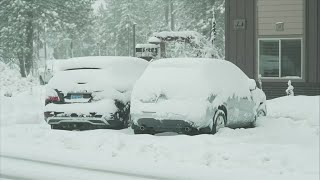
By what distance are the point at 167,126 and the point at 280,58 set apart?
12.5m

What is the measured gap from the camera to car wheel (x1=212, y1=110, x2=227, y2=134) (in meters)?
11.2

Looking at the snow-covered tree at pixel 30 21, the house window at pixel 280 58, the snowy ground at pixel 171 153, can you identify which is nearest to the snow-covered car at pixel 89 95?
the snowy ground at pixel 171 153

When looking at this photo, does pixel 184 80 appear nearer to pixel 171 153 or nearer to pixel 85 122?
pixel 171 153

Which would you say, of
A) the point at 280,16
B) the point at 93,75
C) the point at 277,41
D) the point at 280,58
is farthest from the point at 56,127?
the point at 280,16

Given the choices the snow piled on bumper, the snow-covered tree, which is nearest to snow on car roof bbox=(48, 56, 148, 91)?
the snow piled on bumper

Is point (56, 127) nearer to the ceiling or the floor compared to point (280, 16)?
nearer to the floor

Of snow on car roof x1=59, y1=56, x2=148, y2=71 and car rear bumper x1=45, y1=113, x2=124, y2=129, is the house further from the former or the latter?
car rear bumper x1=45, y1=113, x2=124, y2=129

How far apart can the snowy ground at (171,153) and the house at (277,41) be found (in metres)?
8.93

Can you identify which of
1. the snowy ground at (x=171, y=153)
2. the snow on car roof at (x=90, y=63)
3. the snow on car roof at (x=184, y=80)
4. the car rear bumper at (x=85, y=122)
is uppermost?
the snow on car roof at (x=90, y=63)

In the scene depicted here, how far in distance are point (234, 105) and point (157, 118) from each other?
86.5 inches

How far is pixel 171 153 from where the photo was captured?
9508 mm

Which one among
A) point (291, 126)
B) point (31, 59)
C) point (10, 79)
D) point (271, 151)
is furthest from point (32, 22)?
point (271, 151)

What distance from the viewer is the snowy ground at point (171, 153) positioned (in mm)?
8109

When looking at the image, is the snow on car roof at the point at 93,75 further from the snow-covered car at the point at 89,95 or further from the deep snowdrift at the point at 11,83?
the deep snowdrift at the point at 11,83
